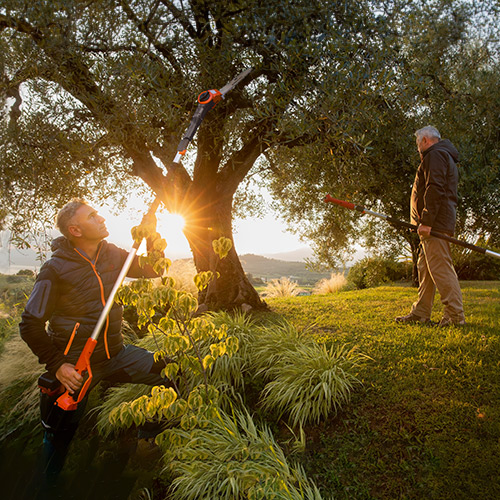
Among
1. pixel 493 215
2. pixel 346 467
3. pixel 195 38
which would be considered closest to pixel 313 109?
pixel 195 38

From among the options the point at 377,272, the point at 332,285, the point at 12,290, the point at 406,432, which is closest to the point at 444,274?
the point at 406,432

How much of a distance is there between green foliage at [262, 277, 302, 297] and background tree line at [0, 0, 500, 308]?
18.7 ft

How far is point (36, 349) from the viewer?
3.22m

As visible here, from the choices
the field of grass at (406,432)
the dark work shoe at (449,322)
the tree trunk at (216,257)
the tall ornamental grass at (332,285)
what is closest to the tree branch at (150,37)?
the tree trunk at (216,257)

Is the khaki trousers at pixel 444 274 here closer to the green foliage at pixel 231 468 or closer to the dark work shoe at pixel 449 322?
the dark work shoe at pixel 449 322

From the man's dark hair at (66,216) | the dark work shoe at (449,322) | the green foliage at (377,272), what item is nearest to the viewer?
the man's dark hair at (66,216)

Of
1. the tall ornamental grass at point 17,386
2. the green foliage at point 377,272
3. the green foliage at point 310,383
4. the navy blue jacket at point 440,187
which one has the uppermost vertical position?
the navy blue jacket at point 440,187

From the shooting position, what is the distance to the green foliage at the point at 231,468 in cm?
276

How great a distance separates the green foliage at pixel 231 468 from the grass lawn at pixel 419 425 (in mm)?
287

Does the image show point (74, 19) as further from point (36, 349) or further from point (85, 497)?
point (85, 497)

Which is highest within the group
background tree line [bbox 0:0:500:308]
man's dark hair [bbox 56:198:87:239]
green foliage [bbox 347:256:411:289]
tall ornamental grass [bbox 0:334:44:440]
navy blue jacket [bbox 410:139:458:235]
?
background tree line [bbox 0:0:500:308]

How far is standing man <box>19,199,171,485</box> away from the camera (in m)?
3.25

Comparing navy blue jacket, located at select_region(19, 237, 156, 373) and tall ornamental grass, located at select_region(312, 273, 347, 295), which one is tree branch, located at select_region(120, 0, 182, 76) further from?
tall ornamental grass, located at select_region(312, 273, 347, 295)

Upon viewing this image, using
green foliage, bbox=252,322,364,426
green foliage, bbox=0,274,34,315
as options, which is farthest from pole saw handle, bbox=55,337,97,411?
green foliage, bbox=0,274,34,315
